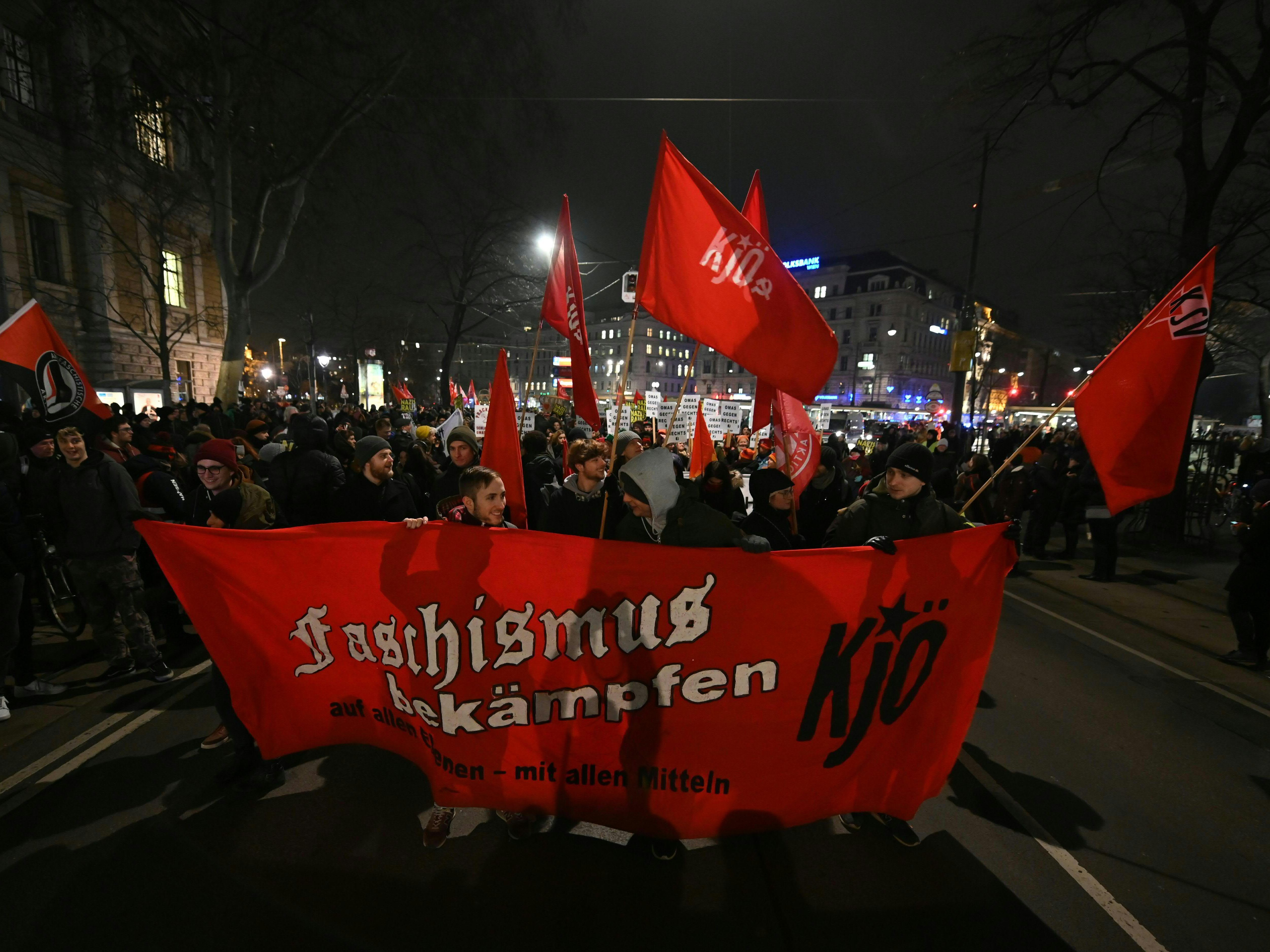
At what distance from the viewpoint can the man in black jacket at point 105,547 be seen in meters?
4.35

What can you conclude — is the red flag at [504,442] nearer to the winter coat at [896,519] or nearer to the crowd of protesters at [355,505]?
the crowd of protesters at [355,505]

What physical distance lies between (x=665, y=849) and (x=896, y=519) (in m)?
2.39

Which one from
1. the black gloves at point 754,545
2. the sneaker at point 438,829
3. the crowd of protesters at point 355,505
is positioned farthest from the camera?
the crowd of protesters at point 355,505

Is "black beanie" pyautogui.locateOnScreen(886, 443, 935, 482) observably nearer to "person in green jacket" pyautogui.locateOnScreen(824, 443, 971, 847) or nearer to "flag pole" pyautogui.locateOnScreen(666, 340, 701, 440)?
"person in green jacket" pyautogui.locateOnScreen(824, 443, 971, 847)

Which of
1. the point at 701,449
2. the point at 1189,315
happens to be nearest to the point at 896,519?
the point at 1189,315

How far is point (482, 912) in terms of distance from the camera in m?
2.51

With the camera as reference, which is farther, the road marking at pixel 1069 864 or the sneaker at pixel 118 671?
the sneaker at pixel 118 671

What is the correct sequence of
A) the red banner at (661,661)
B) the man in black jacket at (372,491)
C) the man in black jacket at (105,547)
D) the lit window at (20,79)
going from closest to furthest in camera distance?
the red banner at (661,661), the man in black jacket at (105,547), the man in black jacket at (372,491), the lit window at (20,79)

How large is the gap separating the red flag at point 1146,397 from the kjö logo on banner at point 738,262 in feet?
6.32

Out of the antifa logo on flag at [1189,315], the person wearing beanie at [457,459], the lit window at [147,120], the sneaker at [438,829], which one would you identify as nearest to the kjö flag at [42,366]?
the person wearing beanie at [457,459]

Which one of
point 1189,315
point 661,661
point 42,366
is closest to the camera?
point 661,661

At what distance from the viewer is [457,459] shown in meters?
5.15

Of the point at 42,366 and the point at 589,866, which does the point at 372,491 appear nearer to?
the point at 589,866

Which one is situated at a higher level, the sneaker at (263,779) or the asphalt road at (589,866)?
the sneaker at (263,779)
